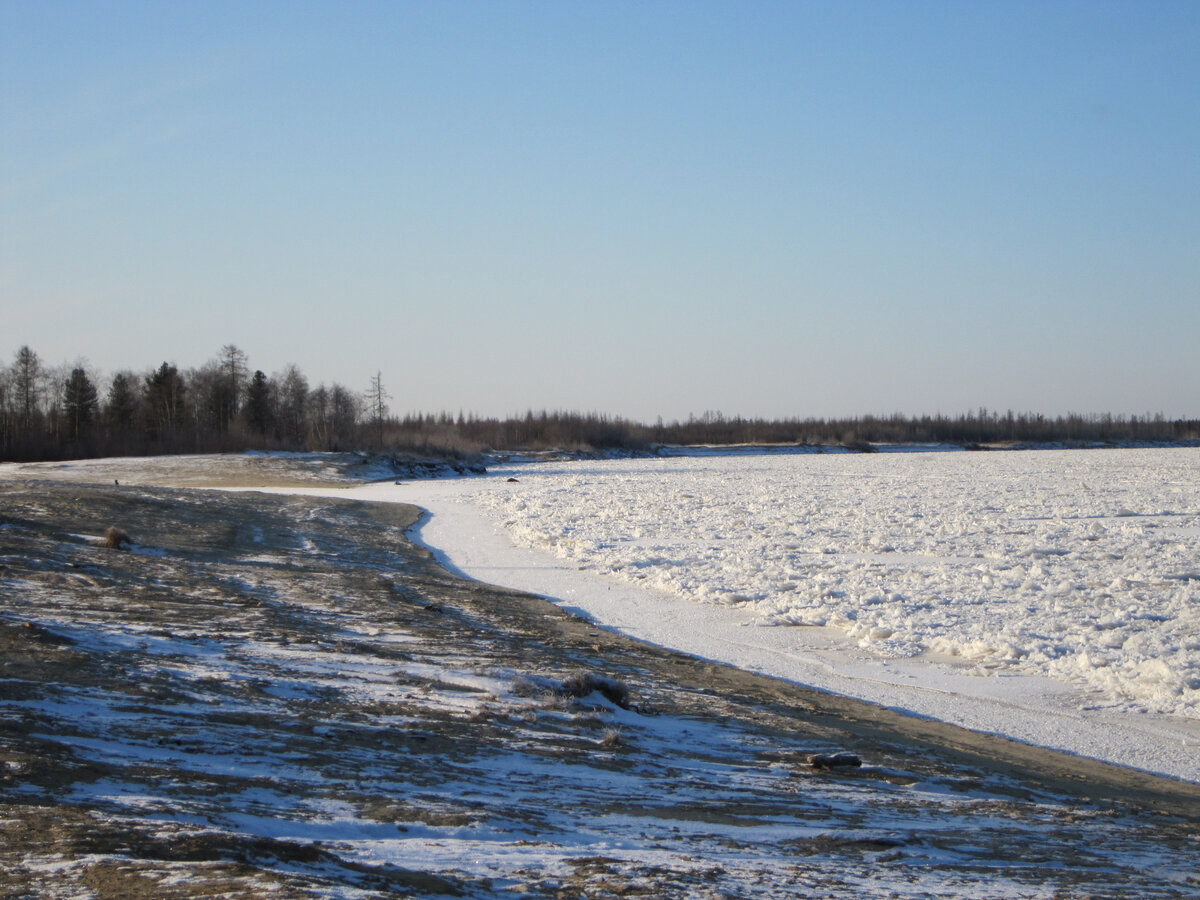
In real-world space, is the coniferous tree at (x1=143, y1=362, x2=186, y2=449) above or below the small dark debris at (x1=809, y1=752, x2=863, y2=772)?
above

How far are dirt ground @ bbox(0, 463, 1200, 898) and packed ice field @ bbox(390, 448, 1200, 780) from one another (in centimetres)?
109

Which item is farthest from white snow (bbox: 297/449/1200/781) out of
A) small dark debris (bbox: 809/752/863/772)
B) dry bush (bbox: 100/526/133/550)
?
dry bush (bbox: 100/526/133/550)

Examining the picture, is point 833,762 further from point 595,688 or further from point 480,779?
point 480,779

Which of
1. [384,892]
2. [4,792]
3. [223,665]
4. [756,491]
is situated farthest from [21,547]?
[756,491]

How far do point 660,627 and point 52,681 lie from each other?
20.4ft

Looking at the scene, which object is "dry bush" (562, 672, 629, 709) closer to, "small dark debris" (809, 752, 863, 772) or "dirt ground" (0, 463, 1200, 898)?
"dirt ground" (0, 463, 1200, 898)

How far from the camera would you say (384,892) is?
10.3ft

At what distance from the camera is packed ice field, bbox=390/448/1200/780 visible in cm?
757

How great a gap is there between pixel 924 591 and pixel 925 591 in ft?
0.04

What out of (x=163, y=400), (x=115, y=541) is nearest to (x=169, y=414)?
(x=163, y=400)

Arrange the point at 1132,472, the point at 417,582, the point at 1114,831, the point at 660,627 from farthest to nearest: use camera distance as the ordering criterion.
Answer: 1. the point at 1132,472
2. the point at 417,582
3. the point at 660,627
4. the point at 1114,831

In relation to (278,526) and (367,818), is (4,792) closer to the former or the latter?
(367,818)

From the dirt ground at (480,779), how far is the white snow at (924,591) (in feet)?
3.12

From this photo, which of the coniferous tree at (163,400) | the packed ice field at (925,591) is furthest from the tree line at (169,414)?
the packed ice field at (925,591)
